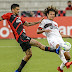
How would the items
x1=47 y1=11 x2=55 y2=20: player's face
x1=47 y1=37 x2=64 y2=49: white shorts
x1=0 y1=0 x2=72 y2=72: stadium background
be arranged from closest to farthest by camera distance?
x1=47 y1=37 x2=64 y2=49: white shorts, x1=47 y1=11 x2=55 y2=20: player's face, x1=0 y1=0 x2=72 y2=72: stadium background

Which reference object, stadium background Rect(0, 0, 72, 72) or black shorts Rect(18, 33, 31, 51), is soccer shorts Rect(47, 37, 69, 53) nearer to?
black shorts Rect(18, 33, 31, 51)

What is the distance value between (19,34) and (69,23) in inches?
427

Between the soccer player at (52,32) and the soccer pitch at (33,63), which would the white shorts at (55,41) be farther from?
the soccer pitch at (33,63)

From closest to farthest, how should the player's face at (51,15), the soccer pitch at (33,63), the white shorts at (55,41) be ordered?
the white shorts at (55,41)
the player's face at (51,15)
the soccer pitch at (33,63)

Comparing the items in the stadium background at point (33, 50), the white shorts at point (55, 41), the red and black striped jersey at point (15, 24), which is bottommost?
the stadium background at point (33, 50)

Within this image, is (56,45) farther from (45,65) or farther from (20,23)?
(45,65)

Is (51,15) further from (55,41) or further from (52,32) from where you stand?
(55,41)

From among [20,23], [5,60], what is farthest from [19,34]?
[5,60]

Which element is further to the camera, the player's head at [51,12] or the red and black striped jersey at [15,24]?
the player's head at [51,12]

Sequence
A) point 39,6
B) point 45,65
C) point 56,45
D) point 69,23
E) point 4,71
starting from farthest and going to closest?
1. point 39,6
2. point 69,23
3. point 45,65
4. point 4,71
5. point 56,45

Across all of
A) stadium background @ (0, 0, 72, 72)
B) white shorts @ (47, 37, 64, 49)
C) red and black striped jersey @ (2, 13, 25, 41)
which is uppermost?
red and black striped jersey @ (2, 13, 25, 41)

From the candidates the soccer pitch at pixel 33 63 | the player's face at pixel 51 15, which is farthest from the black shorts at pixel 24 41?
the soccer pitch at pixel 33 63

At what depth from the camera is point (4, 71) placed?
8.59m

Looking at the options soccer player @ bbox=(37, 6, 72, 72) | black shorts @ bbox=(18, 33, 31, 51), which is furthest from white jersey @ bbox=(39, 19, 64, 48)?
black shorts @ bbox=(18, 33, 31, 51)
